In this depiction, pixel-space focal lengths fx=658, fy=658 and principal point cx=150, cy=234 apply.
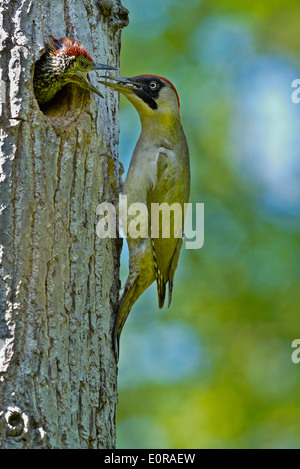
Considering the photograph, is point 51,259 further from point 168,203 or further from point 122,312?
point 168,203

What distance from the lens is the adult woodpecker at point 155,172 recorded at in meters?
4.68

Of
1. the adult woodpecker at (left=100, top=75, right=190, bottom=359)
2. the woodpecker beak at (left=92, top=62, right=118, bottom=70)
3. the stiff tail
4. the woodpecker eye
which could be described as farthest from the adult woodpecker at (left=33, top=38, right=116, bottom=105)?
the stiff tail

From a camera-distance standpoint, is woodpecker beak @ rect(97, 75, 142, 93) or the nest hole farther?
woodpecker beak @ rect(97, 75, 142, 93)

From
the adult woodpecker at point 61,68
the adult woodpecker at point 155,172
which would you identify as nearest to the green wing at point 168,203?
the adult woodpecker at point 155,172

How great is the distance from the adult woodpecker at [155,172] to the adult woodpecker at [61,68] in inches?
15.5

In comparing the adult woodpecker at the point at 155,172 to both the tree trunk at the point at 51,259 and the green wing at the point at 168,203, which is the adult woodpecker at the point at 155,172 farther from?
the tree trunk at the point at 51,259

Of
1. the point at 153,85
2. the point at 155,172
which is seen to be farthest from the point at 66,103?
the point at 153,85

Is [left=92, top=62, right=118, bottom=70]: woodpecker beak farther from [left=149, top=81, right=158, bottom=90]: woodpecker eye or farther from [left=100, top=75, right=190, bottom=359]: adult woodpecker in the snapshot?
[left=149, top=81, right=158, bottom=90]: woodpecker eye

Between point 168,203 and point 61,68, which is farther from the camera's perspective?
point 168,203

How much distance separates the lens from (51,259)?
3.45 m

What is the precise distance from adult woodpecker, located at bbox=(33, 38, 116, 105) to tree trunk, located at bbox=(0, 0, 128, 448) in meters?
0.08

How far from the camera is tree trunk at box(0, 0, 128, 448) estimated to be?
3.18 metres

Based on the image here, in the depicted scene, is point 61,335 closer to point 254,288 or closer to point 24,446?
point 24,446

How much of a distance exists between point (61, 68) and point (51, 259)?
4.01 ft
